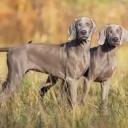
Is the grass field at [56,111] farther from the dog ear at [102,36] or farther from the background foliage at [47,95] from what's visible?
the dog ear at [102,36]

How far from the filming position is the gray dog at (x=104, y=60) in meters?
7.86

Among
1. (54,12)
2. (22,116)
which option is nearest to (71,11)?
(54,12)

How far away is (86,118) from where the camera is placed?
Answer: 20.8ft

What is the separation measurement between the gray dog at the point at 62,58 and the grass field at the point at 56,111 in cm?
20

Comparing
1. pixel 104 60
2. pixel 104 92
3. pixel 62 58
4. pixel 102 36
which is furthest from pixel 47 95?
pixel 102 36

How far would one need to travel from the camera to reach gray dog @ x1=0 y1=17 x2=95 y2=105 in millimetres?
7793

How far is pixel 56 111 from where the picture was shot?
6688 mm

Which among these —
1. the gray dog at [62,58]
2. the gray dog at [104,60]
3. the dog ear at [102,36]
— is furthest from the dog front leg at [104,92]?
the dog ear at [102,36]

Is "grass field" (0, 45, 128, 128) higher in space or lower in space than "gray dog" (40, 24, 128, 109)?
lower

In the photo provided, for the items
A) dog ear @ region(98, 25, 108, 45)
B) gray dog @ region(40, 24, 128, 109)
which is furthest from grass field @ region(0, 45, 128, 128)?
dog ear @ region(98, 25, 108, 45)

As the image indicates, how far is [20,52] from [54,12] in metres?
9.42

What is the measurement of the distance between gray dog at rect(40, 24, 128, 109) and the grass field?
0.47 feet

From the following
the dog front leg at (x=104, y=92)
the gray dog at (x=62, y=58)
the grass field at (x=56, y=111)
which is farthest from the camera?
the gray dog at (x=62, y=58)

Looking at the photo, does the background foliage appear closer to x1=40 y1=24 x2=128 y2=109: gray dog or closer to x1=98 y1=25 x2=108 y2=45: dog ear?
x1=40 y1=24 x2=128 y2=109: gray dog
